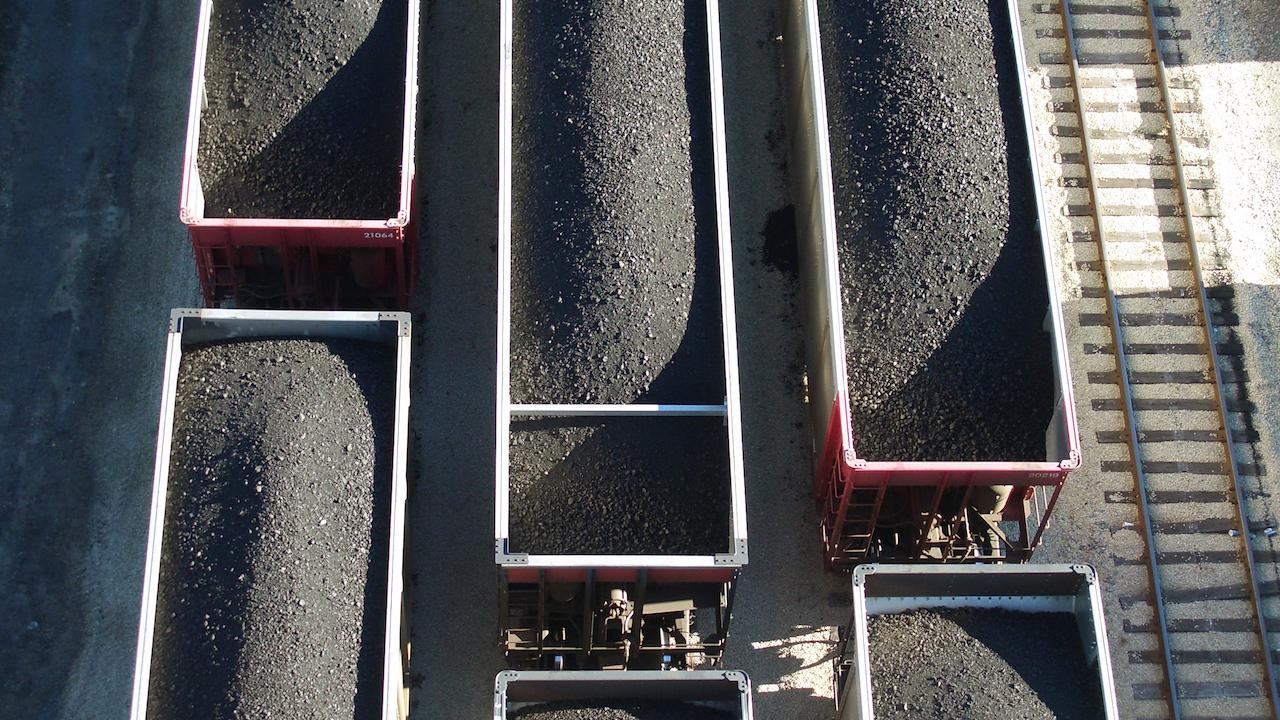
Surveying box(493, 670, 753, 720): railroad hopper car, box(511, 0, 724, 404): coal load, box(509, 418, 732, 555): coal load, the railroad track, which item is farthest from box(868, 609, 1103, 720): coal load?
box(511, 0, 724, 404): coal load

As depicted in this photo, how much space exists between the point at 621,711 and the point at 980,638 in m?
3.37

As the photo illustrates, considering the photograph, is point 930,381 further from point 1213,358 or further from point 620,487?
point 1213,358

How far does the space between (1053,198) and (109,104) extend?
10.7m

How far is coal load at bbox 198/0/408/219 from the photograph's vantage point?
1770 centimetres

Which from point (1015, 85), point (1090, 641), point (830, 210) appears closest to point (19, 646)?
point (830, 210)

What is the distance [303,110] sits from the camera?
59.2 feet

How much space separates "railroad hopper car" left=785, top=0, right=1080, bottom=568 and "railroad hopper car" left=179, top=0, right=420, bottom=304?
4300 mm

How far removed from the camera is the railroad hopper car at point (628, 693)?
15484mm

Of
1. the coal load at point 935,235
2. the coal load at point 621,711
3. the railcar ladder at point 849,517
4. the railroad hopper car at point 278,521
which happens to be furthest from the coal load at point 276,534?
the coal load at point 935,235

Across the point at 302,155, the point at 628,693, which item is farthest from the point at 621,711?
the point at 302,155

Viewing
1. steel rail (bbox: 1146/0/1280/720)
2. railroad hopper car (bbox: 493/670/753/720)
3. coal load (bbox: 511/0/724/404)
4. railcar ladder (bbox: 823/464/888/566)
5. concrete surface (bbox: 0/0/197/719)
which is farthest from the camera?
steel rail (bbox: 1146/0/1280/720)

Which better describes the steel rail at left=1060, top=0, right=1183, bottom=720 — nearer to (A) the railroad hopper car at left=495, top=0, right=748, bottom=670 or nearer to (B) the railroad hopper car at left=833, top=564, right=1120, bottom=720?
(B) the railroad hopper car at left=833, top=564, right=1120, bottom=720

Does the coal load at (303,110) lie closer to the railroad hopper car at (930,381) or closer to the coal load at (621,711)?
the railroad hopper car at (930,381)

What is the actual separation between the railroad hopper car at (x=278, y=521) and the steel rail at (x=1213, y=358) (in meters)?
8.53
